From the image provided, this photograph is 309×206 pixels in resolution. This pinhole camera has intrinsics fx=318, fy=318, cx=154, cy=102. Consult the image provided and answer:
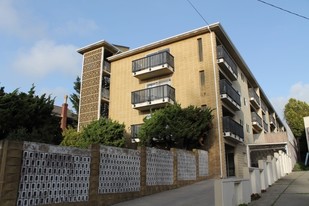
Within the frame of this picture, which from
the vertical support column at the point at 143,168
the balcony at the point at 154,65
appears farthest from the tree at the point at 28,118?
the balcony at the point at 154,65

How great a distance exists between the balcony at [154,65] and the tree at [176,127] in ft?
15.8

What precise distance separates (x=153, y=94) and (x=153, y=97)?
9.7 inches

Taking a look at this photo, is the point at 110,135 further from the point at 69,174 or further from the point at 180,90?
the point at 69,174

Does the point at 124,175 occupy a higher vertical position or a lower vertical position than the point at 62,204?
higher

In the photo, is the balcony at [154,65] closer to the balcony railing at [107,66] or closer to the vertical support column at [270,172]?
the balcony railing at [107,66]

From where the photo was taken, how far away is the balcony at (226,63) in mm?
23734

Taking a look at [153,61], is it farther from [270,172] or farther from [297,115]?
[297,115]

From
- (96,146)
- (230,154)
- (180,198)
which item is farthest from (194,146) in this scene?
(96,146)

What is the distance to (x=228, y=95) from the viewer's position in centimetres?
2391

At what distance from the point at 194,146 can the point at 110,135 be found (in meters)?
5.76

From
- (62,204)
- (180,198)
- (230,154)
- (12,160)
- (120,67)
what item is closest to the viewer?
(12,160)

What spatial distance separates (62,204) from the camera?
376 inches

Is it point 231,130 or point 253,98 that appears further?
point 253,98

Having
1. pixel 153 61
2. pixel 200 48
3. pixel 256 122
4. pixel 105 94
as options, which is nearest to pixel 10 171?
pixel 153 61
